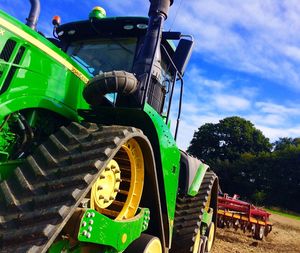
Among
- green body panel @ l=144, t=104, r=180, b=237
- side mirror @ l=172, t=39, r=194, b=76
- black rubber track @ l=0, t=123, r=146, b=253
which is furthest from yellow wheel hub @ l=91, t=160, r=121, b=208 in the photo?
side mirror @ l=172, t=39, r=194, b=76

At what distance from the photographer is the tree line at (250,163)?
42.8 m

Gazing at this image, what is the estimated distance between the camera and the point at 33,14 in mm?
4680

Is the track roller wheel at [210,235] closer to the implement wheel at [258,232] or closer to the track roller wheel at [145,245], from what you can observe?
the track roller wheel at [145,245]

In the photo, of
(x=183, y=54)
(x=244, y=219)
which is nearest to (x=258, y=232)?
(x=244, y=219)

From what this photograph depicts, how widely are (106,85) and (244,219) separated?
968 centimetres

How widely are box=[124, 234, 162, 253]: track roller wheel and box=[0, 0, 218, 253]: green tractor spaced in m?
0.01

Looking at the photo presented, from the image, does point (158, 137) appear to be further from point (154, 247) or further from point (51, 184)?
point (51, 184)

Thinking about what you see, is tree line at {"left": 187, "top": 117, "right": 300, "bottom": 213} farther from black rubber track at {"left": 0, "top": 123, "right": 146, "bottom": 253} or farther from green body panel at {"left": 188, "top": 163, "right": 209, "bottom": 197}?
black rubber track at {"left": 0, "top": 123, "right": 146, "bottom": 253}

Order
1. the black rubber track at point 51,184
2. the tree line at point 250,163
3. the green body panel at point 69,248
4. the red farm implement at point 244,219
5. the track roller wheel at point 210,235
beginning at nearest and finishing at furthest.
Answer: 1. the black rubber track at point 51,184
2. the green body panel at point 69,248
3. the track roller wheel at point 210,235
4. the red farm implement at point 244,219
5. the tree line at point 250,163

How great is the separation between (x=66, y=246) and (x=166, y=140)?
194cm

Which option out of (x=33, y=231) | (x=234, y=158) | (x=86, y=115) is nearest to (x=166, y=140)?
(x=86, y=115)

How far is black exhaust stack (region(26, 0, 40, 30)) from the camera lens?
183 inches

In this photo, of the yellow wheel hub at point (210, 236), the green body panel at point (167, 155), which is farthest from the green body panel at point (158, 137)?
the yellow wheel hub at point (210, 236)

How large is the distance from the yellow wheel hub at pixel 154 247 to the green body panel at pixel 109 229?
0.24 metres
